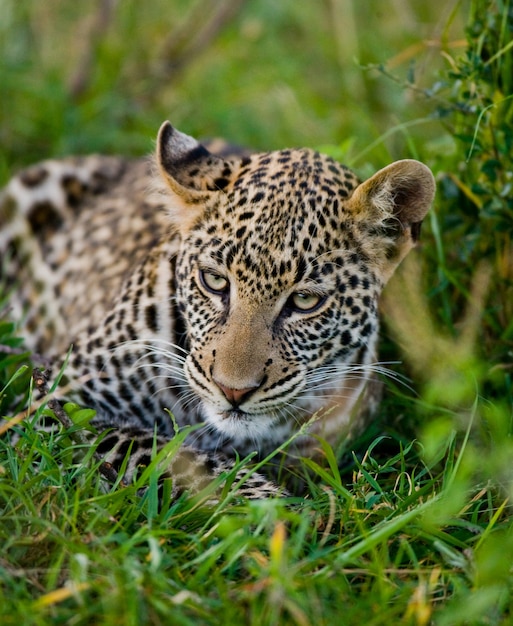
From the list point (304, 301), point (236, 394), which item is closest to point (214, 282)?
point (304, 301)

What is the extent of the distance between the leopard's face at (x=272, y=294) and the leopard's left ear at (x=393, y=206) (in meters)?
0.11

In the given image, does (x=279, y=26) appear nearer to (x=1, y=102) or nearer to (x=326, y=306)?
(x=1, y=102)

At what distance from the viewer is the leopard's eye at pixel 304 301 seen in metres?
5.41

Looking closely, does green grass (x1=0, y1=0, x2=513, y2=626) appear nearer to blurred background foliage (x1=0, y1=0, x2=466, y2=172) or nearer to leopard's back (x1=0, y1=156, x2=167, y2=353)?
blurred background foliage (x1=0, y1=0, x2=466, y2=172)

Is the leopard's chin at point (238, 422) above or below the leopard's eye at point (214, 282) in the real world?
below

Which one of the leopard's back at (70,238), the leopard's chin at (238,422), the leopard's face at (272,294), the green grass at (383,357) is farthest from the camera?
the leopard's back at (70,238)

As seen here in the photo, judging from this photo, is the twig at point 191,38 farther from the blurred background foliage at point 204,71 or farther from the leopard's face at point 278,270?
the leopard's face at point 278,270

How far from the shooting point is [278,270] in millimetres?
5297

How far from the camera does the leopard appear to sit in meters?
5.30

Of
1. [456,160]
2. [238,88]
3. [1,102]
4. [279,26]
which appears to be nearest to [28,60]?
[1,102]

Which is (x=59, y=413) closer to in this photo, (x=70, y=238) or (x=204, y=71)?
(x=70, y=238)

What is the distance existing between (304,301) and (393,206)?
2.58 ft

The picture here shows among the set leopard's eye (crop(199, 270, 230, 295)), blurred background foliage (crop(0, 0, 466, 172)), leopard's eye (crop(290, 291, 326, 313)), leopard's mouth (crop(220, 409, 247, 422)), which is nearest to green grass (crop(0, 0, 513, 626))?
blurred background foliage (crop(0, 0, 466, 172))

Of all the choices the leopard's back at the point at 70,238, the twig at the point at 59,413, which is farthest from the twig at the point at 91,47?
the twig at the point at 59,413
